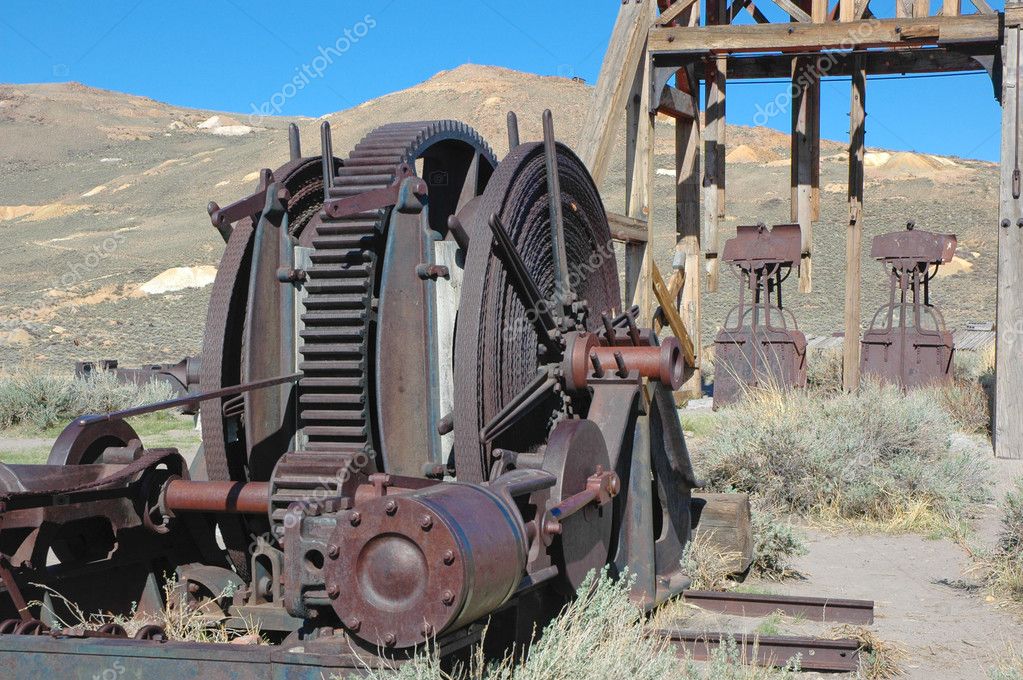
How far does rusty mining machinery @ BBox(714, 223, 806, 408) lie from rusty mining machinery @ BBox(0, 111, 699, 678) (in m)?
7.48

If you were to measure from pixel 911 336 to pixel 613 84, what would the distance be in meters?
5.48

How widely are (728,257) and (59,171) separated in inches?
2655

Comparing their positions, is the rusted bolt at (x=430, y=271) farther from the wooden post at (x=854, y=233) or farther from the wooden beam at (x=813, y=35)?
the wooden post at (x=854, y=233)

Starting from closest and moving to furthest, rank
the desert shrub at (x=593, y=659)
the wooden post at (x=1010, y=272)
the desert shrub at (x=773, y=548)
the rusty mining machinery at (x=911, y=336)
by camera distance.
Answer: the desert shrub at (x=593, y=659), the desert shrub at (x=773, y=548), the wooden post at (x=1010, y=272), the rusty mining machinery at (x=911, y=336)

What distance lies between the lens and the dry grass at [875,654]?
4488 millimetres

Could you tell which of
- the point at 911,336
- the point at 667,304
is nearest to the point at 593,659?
the point at 667,304

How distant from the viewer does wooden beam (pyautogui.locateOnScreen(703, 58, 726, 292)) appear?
45.5 feet

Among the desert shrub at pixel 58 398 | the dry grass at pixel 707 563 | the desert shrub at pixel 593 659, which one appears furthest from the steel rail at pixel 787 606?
the desert shrub at pixel 58 398

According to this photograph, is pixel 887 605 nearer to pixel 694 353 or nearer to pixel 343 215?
pixel 343 215

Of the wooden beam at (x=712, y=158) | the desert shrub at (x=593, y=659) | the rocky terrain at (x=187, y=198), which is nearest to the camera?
the desert shrub at (x=593, y=659)

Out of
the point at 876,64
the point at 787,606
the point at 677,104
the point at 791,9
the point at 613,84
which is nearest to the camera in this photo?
the point at 787,606

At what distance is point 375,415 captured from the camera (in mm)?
4707

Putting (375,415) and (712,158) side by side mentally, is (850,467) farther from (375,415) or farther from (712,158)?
(712,158)

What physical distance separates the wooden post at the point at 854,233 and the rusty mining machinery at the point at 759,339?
522 millimetres
